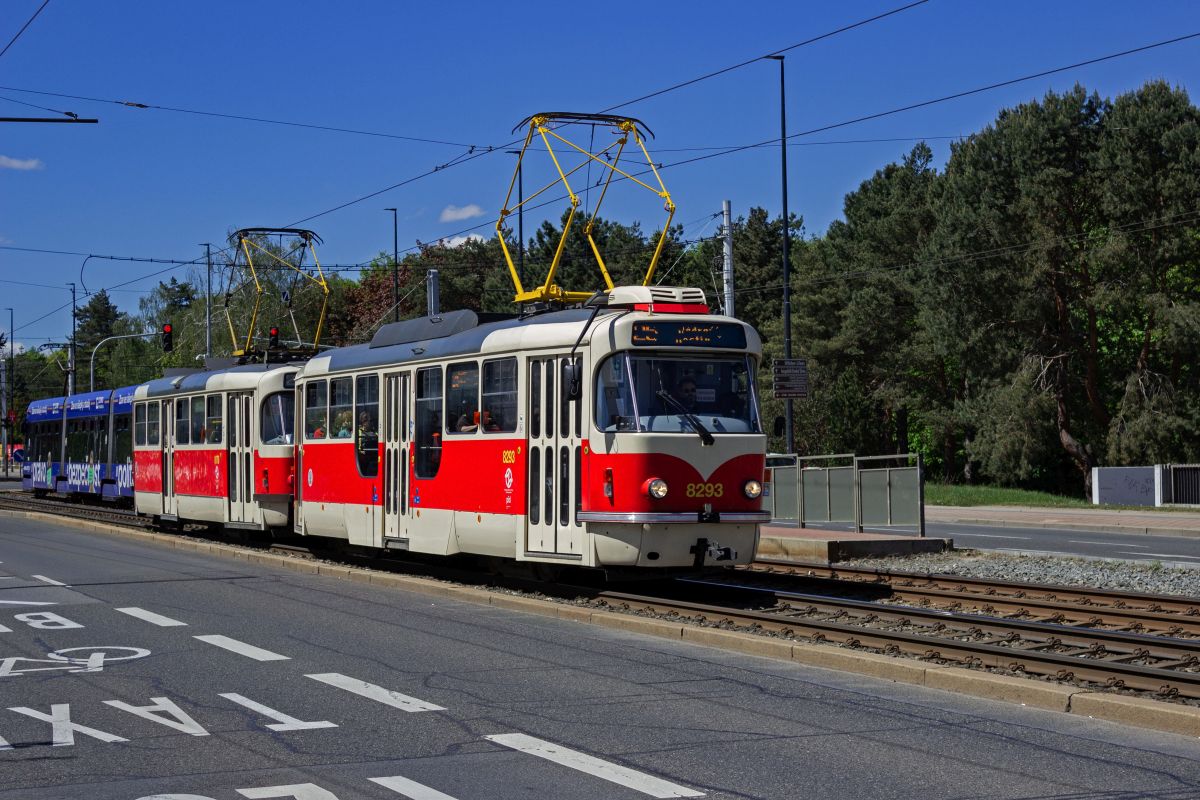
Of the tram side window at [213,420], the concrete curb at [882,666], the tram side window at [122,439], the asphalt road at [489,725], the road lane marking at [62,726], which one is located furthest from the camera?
the tram side window at [122,439]

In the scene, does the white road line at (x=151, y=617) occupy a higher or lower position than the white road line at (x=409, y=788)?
higher

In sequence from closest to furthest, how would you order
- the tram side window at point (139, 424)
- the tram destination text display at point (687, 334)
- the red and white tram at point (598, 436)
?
the red and white tram at point (598, 436) → the tram destination text display at point (687, 334) → the tram side window at point (139, 424)

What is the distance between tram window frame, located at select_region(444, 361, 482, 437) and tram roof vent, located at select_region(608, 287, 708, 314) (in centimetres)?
216

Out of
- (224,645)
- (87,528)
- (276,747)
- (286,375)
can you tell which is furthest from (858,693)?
(87,528)

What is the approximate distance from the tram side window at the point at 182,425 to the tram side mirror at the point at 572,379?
13.9 meters

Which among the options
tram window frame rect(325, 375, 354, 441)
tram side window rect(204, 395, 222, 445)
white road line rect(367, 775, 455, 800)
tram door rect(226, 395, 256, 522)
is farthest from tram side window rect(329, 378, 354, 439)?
white road line rect(367, 775, 455, 800)

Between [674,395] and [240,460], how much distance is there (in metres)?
11.9

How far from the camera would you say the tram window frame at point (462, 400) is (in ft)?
55.7

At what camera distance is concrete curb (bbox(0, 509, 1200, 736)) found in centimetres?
866

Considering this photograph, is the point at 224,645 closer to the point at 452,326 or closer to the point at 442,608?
the point at 442,608

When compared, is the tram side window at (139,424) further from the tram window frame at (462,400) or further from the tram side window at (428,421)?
the tram window frame at (462,400)

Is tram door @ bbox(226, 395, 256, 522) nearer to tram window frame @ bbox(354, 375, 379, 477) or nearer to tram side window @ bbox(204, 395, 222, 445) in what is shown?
tram side window @ bbox(204, 395, 222, 445)

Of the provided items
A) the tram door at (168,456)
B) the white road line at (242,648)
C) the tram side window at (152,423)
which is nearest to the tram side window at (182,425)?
the tram door at (168,456)

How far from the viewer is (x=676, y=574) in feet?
54.6
